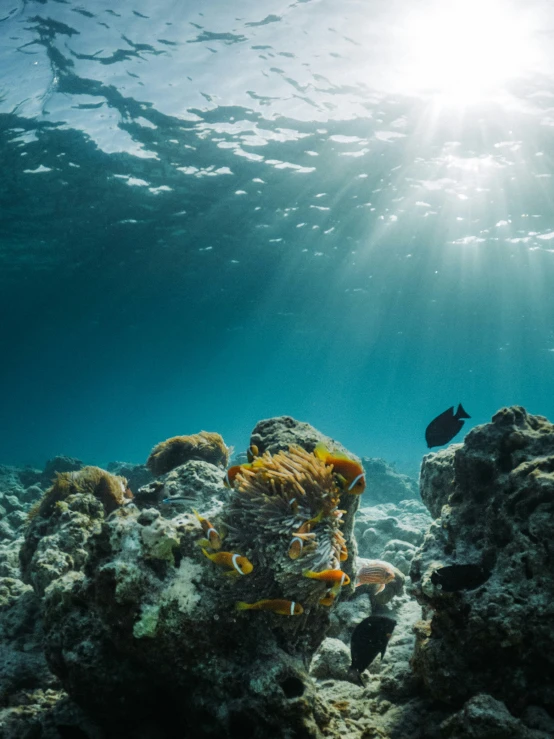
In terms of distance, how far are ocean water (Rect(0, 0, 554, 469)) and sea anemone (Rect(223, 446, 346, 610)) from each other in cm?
1151

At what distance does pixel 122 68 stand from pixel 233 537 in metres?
13.6

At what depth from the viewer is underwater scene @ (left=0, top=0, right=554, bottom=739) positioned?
7.91 ft

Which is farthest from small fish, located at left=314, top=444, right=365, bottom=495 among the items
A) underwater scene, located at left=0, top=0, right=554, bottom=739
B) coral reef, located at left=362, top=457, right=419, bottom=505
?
coral reef, located at left=362, top=457, right=419, bottom=505

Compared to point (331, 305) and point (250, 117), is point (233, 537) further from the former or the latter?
point (331, 305)

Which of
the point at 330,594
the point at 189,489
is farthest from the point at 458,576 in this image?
the point at 189,489

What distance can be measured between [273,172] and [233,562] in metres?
15.4

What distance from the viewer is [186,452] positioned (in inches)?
234

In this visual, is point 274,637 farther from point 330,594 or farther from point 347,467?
point 347,467

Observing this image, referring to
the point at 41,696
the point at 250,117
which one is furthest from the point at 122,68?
the point at 41,696

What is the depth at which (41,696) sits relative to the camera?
9.53 ft

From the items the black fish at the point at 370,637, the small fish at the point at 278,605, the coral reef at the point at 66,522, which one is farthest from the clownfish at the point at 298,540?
the coral reef at the point at 66,522

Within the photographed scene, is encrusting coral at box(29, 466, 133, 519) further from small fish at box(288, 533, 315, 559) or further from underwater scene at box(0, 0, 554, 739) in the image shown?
small fish at box(288, 533, 315, 559)

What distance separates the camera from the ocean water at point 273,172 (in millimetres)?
10086

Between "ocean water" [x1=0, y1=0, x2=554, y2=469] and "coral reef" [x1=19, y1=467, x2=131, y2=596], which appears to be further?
"ocean water" [x1=0, y1=0, x2=554, y2=469]
